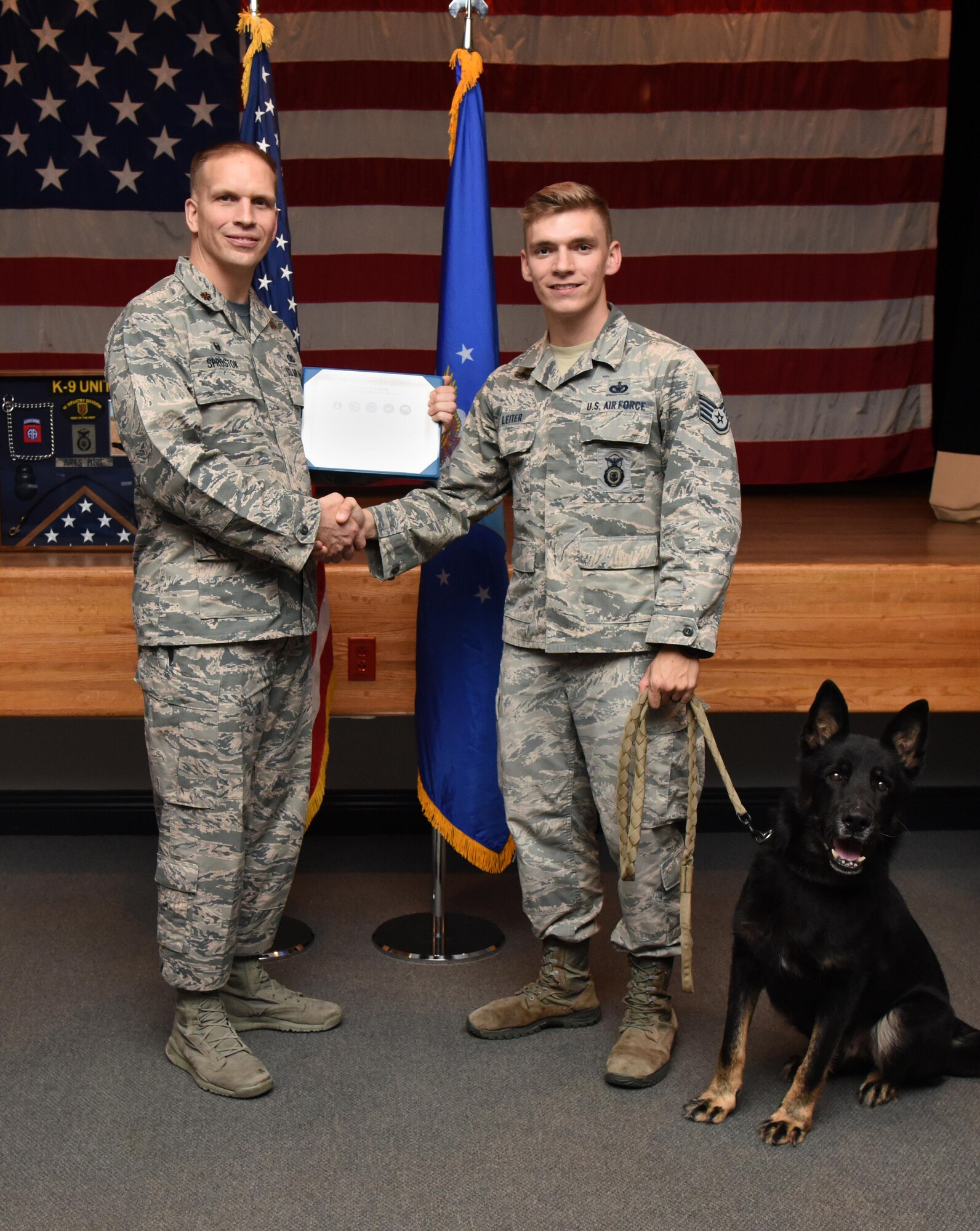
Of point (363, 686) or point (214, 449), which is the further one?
point (363, 686)

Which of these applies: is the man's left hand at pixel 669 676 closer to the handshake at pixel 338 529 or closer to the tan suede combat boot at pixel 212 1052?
the handshake at pixel 338 529

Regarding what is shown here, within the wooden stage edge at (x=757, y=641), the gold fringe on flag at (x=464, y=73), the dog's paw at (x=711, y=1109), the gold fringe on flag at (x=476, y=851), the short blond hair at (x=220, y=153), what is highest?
the gold fringe on flag at (x=464, y=73)

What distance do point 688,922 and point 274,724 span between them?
2.82 ft

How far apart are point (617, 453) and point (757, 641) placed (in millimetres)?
966

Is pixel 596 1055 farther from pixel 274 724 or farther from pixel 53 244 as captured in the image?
pixel 53 244

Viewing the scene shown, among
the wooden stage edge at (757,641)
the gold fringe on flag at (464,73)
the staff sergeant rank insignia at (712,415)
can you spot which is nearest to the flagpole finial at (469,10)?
the gold fringe on flag at (464,73)

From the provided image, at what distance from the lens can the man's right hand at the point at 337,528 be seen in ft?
7.06

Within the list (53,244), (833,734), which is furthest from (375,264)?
(833,734)

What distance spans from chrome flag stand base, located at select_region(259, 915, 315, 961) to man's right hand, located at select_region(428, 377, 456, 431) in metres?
1.27

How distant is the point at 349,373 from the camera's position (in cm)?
229

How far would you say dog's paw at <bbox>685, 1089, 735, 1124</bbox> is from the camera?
2.07 metres

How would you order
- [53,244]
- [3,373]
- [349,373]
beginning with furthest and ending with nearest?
[53,244] → [3,373] → [349,373]

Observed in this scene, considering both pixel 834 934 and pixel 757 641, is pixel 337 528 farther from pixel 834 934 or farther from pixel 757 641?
pixel 757 641

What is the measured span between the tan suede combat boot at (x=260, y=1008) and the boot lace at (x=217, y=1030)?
14 centimetres
